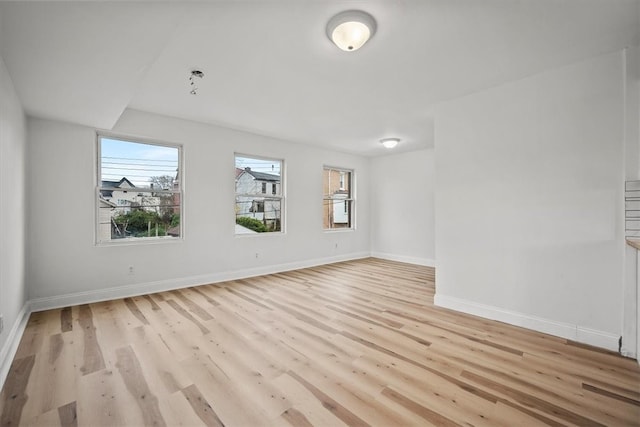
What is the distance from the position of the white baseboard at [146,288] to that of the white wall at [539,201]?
9.76ft

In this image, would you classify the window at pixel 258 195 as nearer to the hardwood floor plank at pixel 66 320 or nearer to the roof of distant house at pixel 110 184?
the roof of distant house at pixel 110 184

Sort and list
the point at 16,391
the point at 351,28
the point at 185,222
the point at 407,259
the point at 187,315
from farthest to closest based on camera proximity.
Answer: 1. the point at 407,259
2. the point at 185,222
3. the point at 187,315
4. the point at 351,28
5. the point at 16,391

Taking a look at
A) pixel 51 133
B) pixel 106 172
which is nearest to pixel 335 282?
pixel 106 172

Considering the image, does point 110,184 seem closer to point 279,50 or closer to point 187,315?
point 187,315

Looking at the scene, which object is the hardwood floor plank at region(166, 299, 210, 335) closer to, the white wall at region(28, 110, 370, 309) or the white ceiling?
the white wall at region(28, 110, 370, 309)

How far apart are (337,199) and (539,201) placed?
14.1 ft

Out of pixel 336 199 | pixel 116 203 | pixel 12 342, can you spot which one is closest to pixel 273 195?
pixel 336 199

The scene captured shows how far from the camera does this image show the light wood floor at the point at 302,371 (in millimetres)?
1612

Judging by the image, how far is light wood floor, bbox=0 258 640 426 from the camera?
161 centimetres

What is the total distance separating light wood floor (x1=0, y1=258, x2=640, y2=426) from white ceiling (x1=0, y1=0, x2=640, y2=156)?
2.26m

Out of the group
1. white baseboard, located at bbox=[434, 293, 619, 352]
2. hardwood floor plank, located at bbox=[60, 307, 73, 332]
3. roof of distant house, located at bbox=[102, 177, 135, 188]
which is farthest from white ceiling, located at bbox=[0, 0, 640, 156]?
white baseboard, located at bbox=[434, 293, 619, 352]

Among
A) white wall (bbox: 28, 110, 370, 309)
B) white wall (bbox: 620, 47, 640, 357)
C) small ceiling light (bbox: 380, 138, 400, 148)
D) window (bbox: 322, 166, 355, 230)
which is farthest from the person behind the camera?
window (bbox: 322, 166, 355, 230)

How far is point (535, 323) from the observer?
273 centimetres

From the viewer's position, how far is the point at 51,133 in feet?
10.9
